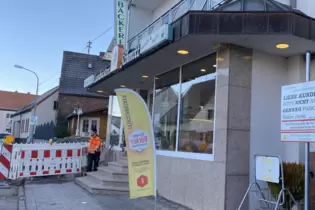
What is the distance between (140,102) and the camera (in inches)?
→ 211

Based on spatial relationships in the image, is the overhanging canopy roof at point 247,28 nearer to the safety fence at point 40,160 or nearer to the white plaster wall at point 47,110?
the safety fence at point 40,160

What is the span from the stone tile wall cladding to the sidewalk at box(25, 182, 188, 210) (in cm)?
112

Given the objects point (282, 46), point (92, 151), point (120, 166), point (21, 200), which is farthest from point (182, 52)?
point (92, 151)

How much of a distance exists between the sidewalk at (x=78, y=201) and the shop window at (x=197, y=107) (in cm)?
151

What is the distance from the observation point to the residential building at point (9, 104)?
197 feet

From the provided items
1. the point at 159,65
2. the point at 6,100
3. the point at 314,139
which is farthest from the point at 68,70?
the point at 6,100

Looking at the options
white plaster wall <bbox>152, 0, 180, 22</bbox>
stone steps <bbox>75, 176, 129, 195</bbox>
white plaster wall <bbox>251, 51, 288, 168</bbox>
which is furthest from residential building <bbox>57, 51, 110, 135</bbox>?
white plaster wall <bbox>251, 51, 288, 168</bbox>

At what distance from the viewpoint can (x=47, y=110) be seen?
32688mm

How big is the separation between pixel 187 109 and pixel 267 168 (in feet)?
9.65

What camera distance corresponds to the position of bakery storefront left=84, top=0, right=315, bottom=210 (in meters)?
5.82

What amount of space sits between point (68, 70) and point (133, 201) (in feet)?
86.0

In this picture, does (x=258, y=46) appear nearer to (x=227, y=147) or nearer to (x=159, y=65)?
(x=227, y=147)

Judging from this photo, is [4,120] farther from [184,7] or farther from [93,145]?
[184,7]

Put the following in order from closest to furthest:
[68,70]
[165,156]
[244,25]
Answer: [244,25], [165,156], [68,70]
